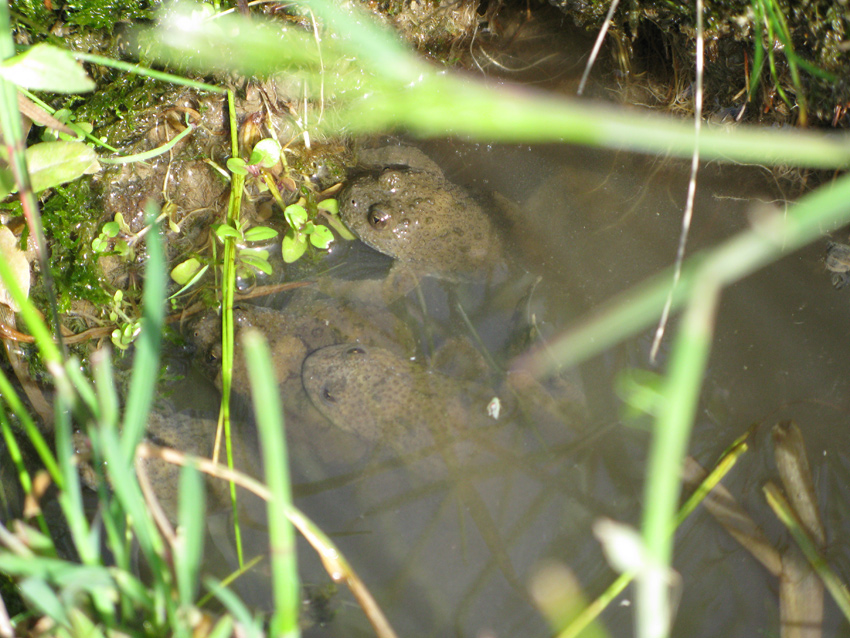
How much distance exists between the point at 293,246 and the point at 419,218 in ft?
2.85

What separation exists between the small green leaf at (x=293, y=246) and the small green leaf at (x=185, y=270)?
1.54 feet

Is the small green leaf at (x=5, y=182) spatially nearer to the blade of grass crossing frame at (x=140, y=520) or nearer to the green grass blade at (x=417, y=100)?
the green grass blade at (x=417, y=100)

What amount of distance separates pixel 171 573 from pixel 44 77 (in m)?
1.59

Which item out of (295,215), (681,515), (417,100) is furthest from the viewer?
(417,100)

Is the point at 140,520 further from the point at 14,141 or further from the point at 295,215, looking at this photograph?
the point at 295,215

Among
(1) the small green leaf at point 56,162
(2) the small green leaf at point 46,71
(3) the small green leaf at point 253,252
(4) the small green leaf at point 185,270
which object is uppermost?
(2) the small green leaf at point 46,71

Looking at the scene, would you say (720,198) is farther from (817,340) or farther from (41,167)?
(41,167)

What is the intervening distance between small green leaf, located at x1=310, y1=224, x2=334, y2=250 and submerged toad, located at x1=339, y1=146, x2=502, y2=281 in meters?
0.22

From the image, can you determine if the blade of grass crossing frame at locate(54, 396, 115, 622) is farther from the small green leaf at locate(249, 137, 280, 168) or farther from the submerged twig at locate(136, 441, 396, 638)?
the small green leaf at locate(249, 137, 280, 168)

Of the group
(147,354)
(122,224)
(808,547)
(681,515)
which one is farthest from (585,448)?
(122,224)

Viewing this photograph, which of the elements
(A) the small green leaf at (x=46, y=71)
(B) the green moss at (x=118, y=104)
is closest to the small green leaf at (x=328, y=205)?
(B) the green moss at (x=118, y=104)

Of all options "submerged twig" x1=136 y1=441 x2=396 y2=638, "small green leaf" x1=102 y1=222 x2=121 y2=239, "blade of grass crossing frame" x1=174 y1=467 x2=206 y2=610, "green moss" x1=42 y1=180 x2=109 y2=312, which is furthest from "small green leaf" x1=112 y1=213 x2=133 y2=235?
"blade of grass crossing frame" x1=174 y1=467 x2=206 y2=610

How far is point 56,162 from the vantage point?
7.42 ft

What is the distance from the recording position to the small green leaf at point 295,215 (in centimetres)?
313
